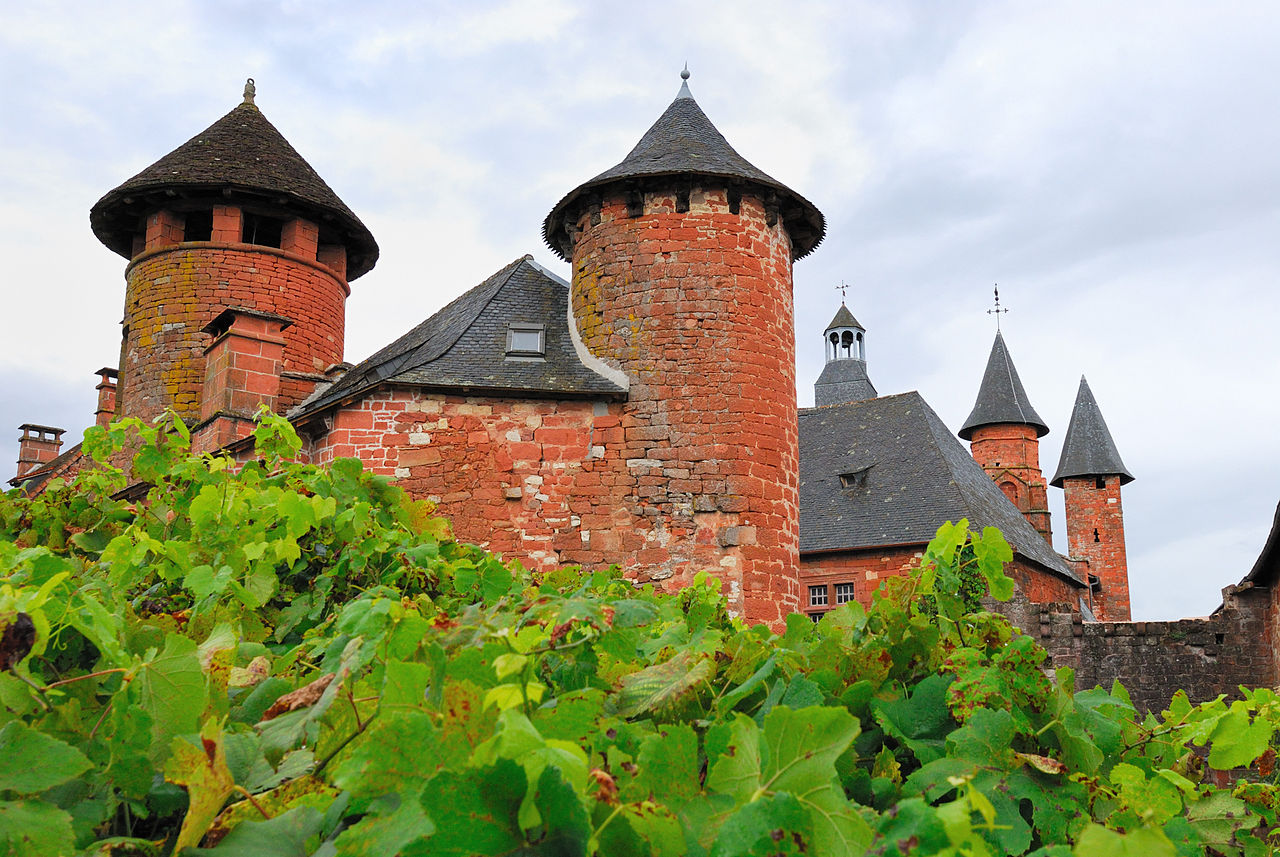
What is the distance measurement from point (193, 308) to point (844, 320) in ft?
150

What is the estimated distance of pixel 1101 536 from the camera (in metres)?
45.6

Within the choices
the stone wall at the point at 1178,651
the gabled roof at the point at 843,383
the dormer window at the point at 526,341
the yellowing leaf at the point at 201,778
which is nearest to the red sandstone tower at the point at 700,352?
the dormer window at the point at 526,341

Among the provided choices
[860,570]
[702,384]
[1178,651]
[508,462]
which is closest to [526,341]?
[508,462]

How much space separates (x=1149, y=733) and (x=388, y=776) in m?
1.40

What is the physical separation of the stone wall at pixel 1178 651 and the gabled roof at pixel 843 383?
1451 inches

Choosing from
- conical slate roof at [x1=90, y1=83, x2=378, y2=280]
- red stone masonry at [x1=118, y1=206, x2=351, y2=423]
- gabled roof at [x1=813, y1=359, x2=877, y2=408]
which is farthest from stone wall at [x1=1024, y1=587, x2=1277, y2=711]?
gabled roof at [x1=813, y1=359, x2=877, y2=408]

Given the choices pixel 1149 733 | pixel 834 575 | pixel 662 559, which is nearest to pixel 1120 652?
pixel 834 575

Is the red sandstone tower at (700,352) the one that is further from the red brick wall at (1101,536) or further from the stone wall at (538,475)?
the red brick wall at (1101,536)

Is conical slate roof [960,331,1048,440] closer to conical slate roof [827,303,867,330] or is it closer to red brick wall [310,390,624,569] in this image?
conical slate roof [827,303,867,330]

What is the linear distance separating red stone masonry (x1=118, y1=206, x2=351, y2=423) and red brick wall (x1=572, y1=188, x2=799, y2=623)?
6343 millimetres

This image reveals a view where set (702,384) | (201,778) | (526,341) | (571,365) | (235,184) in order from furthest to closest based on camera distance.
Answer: (235,184)
(526,341)
(571,365)
(702,384)
(201,778)

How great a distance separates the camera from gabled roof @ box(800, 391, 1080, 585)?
2769 centimetres

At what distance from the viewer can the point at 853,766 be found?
1.56 m

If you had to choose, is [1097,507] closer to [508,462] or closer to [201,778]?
[508,462]
